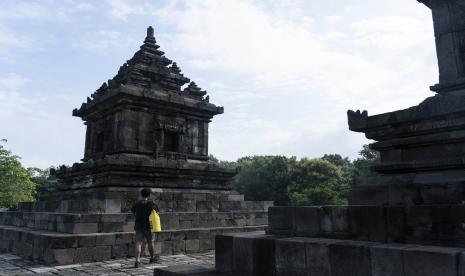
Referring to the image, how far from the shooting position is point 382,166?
518 cm

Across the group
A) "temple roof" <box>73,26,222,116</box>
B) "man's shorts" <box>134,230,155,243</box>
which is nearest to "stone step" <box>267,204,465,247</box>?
"man's shorts" <box>134,230,155,243</box>

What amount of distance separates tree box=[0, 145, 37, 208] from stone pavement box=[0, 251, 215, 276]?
959 inches

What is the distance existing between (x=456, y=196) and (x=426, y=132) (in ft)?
3.47

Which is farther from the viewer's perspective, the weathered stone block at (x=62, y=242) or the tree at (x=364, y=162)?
the tree at (x=364, y=162)

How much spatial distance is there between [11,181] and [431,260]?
35496 mm

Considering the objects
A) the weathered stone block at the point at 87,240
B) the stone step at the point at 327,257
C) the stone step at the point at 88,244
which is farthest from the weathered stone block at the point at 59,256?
the stone step at the point at 327,257

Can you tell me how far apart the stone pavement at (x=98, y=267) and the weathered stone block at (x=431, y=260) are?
4873 millimetres

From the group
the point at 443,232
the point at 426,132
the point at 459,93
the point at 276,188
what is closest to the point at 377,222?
the point at 443,232

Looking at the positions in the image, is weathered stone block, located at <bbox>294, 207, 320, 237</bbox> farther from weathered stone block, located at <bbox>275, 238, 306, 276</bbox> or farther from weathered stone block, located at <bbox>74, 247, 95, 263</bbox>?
weathered stone block, located at <bbox>74, 247, 95, 263</bbox>

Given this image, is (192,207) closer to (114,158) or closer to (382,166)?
(114,158)

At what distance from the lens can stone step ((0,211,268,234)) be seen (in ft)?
32.3

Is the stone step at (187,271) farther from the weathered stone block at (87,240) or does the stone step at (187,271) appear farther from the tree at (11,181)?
the tree at (11,181)

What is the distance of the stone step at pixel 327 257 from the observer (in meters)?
3.45

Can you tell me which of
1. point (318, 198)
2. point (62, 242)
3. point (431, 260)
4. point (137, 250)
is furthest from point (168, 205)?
point (318, 198)
